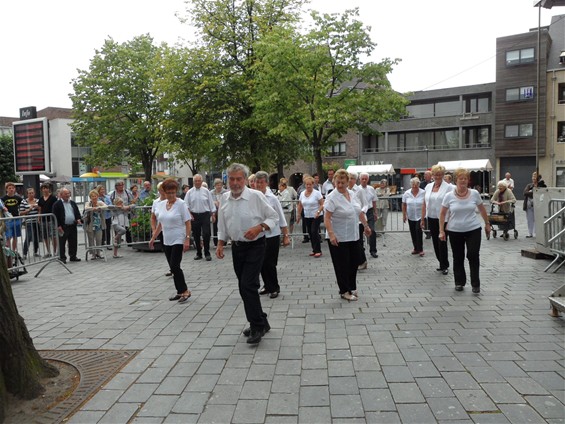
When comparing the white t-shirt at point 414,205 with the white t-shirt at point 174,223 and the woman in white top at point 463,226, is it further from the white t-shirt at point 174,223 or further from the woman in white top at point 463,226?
the white t-shirt at point 174,223

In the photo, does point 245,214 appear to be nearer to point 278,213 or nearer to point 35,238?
point 278,213

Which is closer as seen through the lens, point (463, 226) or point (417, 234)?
point (463, 226)

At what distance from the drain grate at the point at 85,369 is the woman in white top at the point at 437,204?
5.63 m

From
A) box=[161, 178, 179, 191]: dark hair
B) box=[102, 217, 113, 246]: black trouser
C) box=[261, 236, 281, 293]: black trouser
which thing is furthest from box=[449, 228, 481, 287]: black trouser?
box=[102, 217, 113, 246]: black trouser

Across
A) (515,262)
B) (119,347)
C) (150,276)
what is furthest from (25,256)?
(515,262)

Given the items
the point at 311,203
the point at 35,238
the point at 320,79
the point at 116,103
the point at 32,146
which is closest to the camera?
the point at 35,238

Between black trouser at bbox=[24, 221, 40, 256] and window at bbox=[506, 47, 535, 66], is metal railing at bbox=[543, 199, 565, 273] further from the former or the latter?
window at bbox=[506, 47, 535, 66]

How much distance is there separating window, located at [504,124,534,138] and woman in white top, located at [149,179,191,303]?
4336 cm

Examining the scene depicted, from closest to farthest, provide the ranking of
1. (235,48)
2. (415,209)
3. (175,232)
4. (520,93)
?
(175,232)
(415,209)
(235,48)
(520,93)

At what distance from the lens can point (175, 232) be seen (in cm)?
692

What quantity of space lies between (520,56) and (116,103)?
34.6 m

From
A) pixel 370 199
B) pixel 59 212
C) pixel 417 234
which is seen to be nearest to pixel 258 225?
pixel 370 199

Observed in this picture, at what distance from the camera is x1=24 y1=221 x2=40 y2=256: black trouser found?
9531mm

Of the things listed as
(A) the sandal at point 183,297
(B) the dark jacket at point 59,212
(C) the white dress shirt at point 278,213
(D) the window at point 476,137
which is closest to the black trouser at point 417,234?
(C) the white dress shirt at point 278,213
